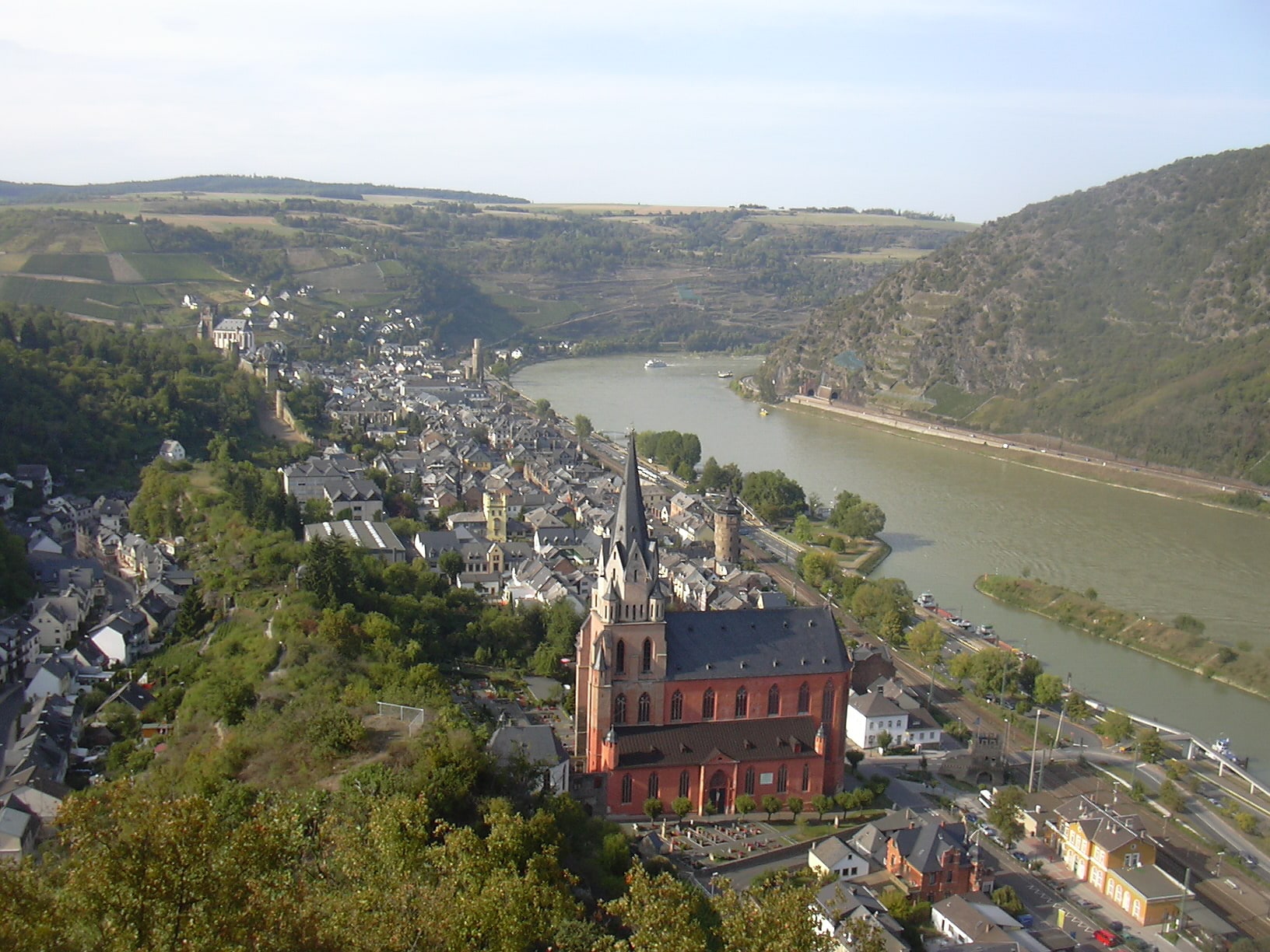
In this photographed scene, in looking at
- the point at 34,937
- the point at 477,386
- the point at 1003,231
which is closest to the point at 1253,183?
the point at 1003,231

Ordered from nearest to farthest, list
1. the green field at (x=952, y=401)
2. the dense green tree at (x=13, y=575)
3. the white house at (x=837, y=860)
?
the white house at (x=837, y=860) → the dense green tree at (x=13, y=575) → the green field at (x=952, y=401)

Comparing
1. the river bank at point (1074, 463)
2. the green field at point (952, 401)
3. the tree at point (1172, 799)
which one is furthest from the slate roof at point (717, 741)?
the green field at point (952, 401)

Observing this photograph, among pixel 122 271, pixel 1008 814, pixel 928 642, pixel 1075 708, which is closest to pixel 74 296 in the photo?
pixel 122 271

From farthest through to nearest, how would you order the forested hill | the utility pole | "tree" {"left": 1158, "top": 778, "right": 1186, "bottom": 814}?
1. the forested hill
2. the utility pole
3. "tree" {"left": 1158, "top": 778, "right": 1186, "bottom": 814}

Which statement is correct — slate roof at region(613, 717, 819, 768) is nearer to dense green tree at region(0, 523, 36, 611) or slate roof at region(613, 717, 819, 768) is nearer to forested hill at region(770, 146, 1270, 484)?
dense green tree at region(0, 523, 36, 611)

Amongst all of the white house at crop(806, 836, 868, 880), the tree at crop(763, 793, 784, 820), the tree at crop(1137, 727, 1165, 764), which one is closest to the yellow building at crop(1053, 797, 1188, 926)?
the tree at crop(1137, 727, 1165, 764)

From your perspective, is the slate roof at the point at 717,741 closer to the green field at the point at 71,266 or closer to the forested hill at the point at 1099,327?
the forested hill at the point at 1099,327

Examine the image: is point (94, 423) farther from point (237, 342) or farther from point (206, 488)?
point (237, 342)
